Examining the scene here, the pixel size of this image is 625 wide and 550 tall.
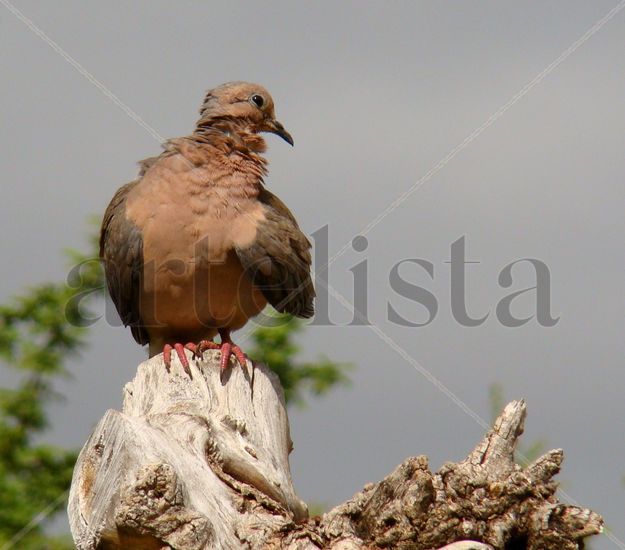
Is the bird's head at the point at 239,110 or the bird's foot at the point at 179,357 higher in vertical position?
the bird's head at the point at 239,110

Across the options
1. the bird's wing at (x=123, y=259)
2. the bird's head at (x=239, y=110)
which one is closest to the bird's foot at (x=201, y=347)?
the bird's wing at (x=123, y=259)

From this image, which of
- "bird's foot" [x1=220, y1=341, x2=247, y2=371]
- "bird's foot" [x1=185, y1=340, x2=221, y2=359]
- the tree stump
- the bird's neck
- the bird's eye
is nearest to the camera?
the tree stump

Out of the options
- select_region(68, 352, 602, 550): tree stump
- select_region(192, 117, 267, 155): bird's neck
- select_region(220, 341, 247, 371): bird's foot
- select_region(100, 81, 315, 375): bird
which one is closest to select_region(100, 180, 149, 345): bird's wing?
select_region(100, 81, 315, 375): bird

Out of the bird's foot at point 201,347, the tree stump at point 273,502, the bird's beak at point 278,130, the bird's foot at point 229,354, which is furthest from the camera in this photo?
the bird's beak at point 278,130

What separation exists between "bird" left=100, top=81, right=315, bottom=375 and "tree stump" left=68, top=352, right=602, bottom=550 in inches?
56.7

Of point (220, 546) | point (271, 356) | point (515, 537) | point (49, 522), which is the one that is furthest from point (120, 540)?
point (271, 356)

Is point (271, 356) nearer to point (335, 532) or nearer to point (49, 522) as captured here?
point (49, 522)

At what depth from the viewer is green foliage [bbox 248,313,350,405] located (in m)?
10.4

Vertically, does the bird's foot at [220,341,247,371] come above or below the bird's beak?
below

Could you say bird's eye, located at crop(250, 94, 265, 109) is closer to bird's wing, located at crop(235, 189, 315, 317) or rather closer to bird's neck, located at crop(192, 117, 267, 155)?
bird's neck, located at crop(192, 117, 267, 155)

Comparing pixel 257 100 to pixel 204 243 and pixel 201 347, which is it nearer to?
pixel 204 243

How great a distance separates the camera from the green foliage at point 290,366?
10352 millimetres

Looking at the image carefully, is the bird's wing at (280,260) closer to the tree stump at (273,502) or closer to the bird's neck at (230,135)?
the bird's neck at (230,135)

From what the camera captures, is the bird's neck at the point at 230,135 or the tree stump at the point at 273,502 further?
the bird's neck at the point at 230,135
